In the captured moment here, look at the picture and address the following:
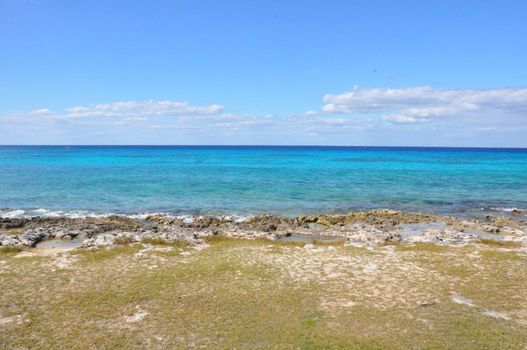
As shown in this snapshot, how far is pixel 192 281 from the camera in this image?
18.7 meters

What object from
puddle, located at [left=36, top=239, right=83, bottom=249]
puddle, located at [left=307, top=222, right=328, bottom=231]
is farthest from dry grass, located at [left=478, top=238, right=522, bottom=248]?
puddle, located at [left=36, top=239, right=83, bottom=249]

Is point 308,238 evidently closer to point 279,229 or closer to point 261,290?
point 279,229

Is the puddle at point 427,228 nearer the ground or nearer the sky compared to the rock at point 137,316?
nearer the sky

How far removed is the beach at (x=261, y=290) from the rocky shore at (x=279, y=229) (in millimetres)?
269

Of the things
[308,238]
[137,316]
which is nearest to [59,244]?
[137,316]

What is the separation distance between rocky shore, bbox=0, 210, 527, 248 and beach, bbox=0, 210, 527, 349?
10.6 inches

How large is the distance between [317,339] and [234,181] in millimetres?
56367

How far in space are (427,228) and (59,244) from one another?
2930 cm

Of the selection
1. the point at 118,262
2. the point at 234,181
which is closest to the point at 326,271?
the point at 118,262

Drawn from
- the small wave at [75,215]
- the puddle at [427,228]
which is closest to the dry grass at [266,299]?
the puddle at [427,228]

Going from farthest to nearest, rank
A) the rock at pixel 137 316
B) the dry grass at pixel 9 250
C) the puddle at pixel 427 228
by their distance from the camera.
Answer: the puddle at pixel 427 228, the dry grass at pixel 9 250, the rock at pixel 137 316

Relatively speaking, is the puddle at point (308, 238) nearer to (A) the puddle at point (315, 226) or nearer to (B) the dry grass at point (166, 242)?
(A) the puddle at point (315, 226)

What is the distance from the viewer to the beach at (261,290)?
1352 cm

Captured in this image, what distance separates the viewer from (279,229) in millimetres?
32594
